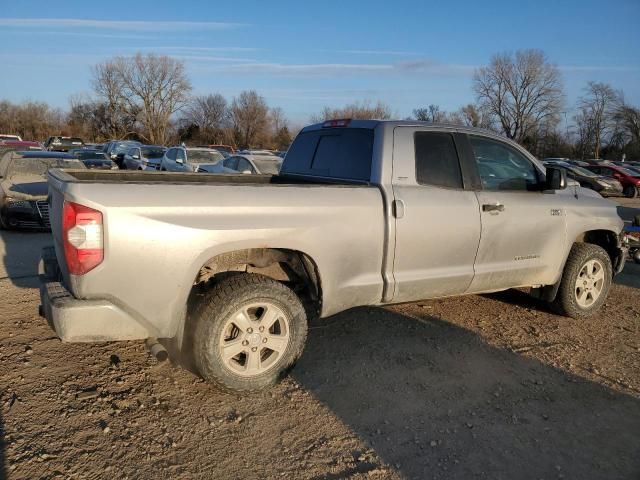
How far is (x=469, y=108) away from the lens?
2736 inches

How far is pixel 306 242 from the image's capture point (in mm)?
3627

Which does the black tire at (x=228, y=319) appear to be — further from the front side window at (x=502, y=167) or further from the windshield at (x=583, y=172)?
the windshield at (x=583, y=172)

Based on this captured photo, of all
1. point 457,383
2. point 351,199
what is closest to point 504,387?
point 457,383

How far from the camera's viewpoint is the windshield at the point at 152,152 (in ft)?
82.7

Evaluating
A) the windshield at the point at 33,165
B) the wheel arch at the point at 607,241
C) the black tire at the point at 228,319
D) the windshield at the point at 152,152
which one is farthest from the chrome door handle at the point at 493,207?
the windshield at the point at 152,152

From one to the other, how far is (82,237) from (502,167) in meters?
3.65

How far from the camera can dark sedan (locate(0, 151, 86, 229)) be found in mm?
9547

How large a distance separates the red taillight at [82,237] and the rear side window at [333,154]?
6.97 feet

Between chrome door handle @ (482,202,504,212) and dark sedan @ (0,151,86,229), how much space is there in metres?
7.96

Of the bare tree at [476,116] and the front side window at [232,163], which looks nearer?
the front side window at [232,163]

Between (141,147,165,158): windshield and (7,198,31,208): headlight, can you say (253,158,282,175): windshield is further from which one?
(141,147,165,158): windshield

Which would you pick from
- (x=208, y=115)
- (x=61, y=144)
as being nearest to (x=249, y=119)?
(x=208, y=115)

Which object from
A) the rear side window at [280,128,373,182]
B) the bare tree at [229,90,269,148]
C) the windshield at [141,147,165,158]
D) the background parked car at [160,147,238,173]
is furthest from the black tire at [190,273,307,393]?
the bare tree at [229,90,269,148]

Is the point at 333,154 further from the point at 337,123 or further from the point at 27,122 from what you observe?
the point at 27,122
